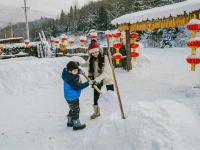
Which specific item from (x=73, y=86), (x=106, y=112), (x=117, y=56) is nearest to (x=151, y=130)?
(x=73, y=86)

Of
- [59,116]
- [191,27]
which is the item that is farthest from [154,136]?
[191,27]

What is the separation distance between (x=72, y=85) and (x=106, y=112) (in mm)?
1209

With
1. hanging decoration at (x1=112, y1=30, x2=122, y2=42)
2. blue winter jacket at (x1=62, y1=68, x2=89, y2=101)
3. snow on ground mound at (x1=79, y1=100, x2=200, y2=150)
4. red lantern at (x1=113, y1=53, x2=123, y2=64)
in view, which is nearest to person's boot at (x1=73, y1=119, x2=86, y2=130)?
blue winter jacket at (x1=62, y1=68, x2=89, y2=101)

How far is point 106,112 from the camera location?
7.23 meters

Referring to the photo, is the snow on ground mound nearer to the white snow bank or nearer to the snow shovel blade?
the snow shovel blade

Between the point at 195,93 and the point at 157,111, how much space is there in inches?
149

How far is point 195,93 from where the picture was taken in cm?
859

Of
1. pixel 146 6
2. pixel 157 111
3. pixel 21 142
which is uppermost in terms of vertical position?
pixel 146 6

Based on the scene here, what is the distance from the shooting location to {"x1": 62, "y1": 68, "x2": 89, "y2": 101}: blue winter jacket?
648 centimetres

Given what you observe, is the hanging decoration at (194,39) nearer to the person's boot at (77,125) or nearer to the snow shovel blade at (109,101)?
the snow shovel blade at (109,101)

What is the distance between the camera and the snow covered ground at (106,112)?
4828mm

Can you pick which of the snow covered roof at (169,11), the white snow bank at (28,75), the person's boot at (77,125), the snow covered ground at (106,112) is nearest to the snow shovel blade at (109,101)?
the snow covered ground at (106,112)

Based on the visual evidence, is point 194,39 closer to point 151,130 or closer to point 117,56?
point 117,56

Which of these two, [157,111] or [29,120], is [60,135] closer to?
[29,120]
